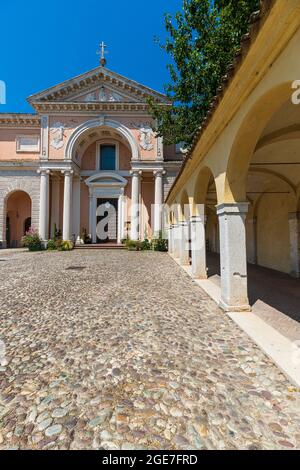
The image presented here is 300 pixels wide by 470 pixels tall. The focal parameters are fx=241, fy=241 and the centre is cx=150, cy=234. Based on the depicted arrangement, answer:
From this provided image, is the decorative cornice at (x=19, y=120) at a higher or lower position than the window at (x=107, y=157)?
higher

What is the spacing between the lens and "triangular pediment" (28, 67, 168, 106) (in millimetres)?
19797

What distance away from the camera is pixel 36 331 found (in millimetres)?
3729

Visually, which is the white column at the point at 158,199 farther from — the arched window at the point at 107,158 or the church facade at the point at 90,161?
the arched window at the point at 107,158

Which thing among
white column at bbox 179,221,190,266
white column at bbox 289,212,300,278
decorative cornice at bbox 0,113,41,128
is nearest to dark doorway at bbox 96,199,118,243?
decorative cornice at bbox 0,113,41,128

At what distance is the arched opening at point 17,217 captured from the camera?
22.6 m

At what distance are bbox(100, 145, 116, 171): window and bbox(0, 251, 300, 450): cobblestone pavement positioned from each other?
19003 millimetres

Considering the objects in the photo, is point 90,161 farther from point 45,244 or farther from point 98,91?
point 45,244

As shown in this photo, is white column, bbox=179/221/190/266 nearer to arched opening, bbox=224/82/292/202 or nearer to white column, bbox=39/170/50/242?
arched opening, bbox=224/82/292/202

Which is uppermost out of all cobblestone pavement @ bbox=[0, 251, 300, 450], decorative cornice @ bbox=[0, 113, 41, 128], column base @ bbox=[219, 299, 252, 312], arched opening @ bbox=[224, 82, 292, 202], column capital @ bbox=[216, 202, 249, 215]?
decorative cornice @ bbox=[0, 113, 41, 128]

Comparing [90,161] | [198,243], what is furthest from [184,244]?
[90,161]

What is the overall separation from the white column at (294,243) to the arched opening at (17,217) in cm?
2200
